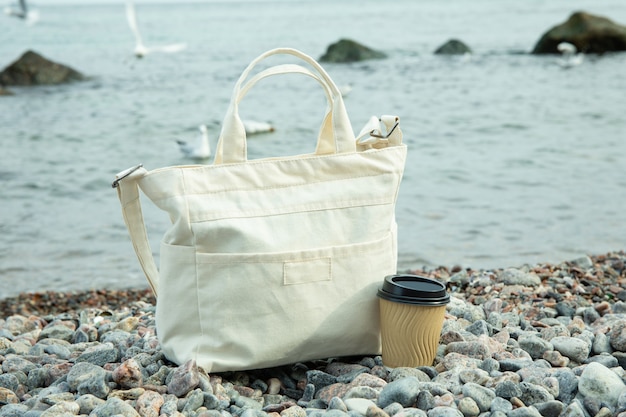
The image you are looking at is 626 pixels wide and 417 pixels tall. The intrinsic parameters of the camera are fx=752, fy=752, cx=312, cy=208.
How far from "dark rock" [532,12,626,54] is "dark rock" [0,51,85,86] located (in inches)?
483

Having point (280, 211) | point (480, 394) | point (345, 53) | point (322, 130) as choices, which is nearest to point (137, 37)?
point (345, 53)

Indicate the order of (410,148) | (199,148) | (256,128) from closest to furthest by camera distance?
1. (199,148)
2. (410,148)
3. (256,128)

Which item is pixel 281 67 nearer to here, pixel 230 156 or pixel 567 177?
pixel 230 156

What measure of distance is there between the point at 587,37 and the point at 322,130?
19341 mm

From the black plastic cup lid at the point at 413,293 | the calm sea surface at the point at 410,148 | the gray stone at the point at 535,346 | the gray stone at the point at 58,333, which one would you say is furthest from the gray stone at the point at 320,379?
the calm sea surface at the point at 410,148

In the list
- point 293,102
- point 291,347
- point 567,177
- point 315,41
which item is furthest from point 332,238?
point 315,41

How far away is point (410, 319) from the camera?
Answer: 7.80 ft

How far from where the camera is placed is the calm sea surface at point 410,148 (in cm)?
579

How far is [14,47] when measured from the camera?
29.3 m

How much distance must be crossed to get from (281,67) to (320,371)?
983 millimetres

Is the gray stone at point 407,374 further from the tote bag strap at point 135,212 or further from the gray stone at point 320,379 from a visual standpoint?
the tote bag strap at point 135,212

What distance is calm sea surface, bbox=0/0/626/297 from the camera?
19.0ft

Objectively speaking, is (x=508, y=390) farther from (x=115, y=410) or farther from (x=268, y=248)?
(x=115, y=410)

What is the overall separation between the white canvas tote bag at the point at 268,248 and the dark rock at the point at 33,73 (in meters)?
15.0
